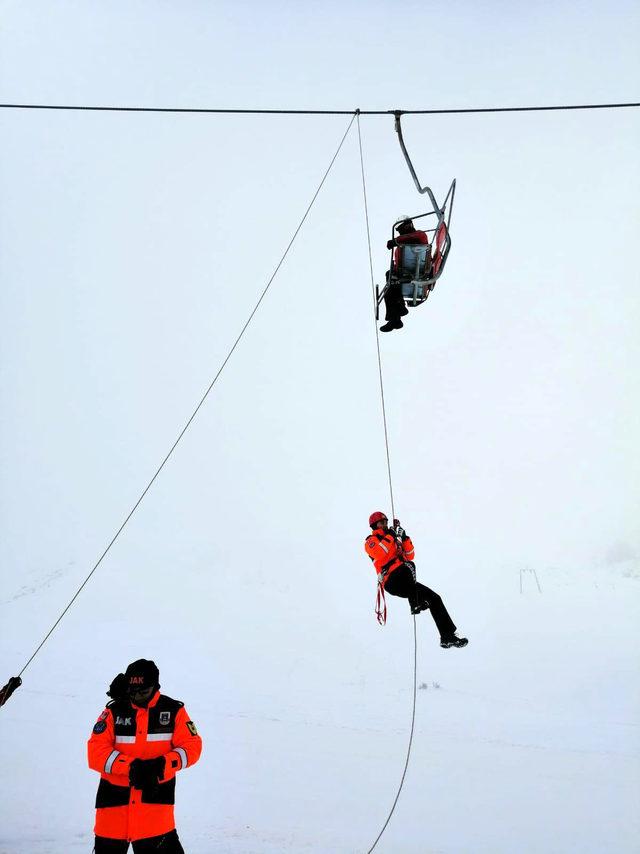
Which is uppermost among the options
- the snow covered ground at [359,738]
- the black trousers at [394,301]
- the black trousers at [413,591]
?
the black trousers at [394,301]

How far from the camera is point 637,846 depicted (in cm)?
649

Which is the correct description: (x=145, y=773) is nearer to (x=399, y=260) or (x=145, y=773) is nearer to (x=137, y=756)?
(x=137, y=756)

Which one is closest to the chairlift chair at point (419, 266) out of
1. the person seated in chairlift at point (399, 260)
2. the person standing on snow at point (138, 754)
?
the person seated in chairlift at point (399, 260)

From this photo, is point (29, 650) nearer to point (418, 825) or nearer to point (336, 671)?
point (336, 671)

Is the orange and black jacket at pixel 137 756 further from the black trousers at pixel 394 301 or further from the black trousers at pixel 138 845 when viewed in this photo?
the black trousers at pixel 394 301

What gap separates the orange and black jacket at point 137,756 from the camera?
11.2 ft

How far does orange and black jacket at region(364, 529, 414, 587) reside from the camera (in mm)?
6262

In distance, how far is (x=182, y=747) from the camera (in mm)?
3475

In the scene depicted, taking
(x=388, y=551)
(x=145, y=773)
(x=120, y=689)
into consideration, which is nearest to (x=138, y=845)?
(x=145, y=773)

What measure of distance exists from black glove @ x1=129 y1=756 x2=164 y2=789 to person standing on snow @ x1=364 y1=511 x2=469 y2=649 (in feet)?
10.8

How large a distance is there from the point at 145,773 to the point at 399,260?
5.36 m

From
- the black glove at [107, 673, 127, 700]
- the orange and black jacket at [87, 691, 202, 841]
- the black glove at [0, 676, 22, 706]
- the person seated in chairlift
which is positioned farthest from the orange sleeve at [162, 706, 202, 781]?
the person seated in chairlift

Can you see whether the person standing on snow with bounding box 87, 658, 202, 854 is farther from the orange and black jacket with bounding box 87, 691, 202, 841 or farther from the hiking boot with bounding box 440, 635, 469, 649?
the hiking boot with bounding box 440, 635, 469, 649

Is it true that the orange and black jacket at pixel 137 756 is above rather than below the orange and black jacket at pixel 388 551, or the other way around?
below
